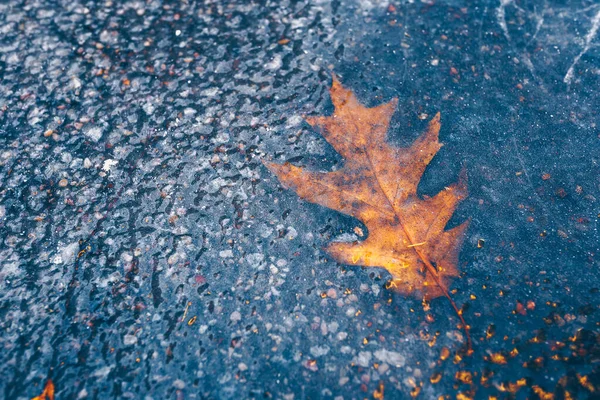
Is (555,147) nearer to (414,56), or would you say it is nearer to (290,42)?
(414,56)

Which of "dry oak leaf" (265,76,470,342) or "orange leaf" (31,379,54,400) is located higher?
"dry oak leaf" (265,76,470,342)

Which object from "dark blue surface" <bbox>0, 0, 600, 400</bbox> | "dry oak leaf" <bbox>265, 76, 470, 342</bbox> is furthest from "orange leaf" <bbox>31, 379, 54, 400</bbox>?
"dry oak leaf" <bbox>265, 76, 470, 342</bbox>

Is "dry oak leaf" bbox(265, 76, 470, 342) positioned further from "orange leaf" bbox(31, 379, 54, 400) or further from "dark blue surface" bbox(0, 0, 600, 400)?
"orange leaf" bbox(31, 379, 54, 400)

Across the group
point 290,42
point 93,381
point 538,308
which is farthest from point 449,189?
point 93,381

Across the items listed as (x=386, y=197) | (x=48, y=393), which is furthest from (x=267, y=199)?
(x=48, y=393)

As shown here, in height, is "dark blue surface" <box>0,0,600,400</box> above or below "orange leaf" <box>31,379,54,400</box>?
above

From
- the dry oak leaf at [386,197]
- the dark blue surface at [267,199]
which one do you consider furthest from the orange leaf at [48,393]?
the dry oak leaf at [386,197]

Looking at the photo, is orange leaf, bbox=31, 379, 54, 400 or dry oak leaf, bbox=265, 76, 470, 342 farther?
dry oak leaf, bbox=265, 76, 470, 342

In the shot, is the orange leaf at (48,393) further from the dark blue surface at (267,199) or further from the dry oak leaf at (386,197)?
the dry oak leaf at (386,197)

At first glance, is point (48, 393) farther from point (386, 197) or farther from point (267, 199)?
point (386, 197)
